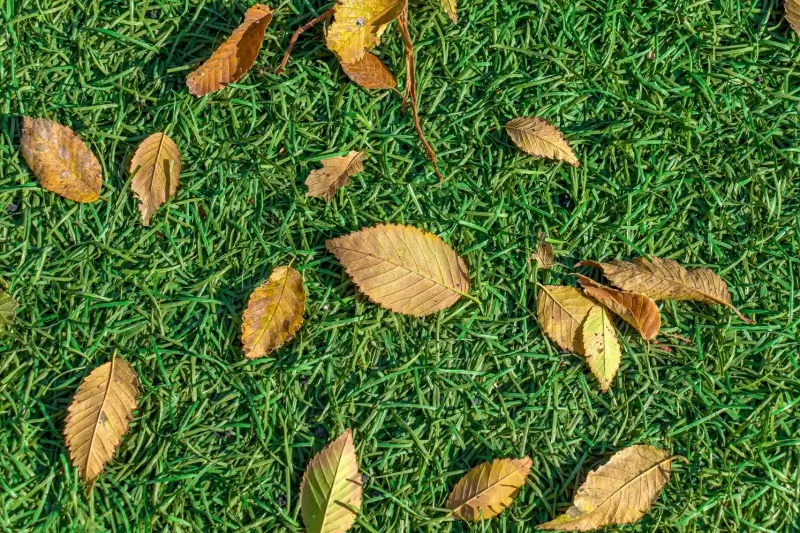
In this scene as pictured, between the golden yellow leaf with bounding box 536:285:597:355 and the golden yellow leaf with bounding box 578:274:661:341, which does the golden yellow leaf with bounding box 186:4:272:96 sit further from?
the golden yellow leaf with bounding box 578:274:661:341

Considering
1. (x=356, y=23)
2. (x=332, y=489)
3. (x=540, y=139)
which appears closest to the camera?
(x=332, y=489)

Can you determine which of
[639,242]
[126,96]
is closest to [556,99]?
[639,242]

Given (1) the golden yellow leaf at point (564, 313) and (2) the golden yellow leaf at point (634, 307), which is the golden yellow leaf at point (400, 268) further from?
(2) the golden yellow leaf at point (634, 307)

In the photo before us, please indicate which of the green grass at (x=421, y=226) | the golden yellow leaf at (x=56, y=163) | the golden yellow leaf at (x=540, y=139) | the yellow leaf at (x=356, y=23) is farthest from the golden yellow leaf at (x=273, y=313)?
the golden yellow leaf at (x=540, y=139)

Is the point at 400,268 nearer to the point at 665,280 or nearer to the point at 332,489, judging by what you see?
the point at 332,489

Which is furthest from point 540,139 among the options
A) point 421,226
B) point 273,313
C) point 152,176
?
point 152,176
